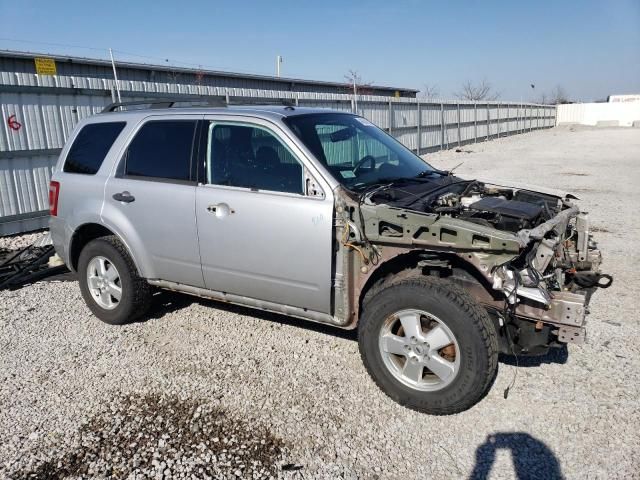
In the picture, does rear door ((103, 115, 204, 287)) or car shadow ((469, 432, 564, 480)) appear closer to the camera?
car shadow ((469, 432, 564, 480))

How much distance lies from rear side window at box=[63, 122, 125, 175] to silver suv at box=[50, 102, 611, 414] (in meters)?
0.01

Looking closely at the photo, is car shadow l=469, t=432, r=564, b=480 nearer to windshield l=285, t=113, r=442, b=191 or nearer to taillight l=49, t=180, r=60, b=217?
windshield l=285, t=113, r=442, b=191

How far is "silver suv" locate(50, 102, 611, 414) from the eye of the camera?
3172mm

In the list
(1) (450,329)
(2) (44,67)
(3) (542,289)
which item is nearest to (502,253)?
(3) (542,289)

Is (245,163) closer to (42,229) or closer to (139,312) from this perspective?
(139,312)

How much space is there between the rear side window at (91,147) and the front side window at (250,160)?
1.15 m

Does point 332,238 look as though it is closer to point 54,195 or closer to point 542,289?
point 542,289

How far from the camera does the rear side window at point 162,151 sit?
4227 millimetres

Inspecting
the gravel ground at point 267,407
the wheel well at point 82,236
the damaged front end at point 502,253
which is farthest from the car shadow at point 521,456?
the wheel well at point 82,236

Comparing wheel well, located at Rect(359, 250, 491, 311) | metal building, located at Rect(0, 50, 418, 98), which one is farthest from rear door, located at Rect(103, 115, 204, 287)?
metal building, located at Rect(0, 50, 418, 98)

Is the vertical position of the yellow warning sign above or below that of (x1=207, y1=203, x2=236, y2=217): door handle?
above

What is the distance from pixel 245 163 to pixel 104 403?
6.55 feet

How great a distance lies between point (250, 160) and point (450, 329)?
6.44 ft

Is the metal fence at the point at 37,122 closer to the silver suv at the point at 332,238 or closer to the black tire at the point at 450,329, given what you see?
the silver suv at the point at 332,238
